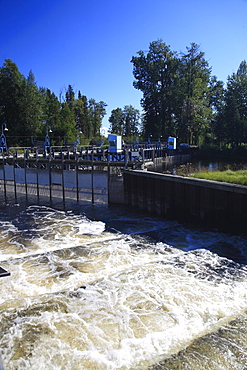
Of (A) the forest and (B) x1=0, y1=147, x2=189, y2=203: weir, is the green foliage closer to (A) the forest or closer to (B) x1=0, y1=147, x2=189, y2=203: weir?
(A) the forest

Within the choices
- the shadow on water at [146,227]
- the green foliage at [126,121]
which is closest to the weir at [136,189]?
the shadow on water at [146,227]

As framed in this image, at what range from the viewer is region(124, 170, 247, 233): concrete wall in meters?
13.3

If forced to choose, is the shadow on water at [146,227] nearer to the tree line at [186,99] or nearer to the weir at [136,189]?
the weir at [136,189]

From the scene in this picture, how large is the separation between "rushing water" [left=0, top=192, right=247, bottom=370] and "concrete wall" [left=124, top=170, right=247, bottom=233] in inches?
33.7

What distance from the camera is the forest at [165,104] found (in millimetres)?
50594

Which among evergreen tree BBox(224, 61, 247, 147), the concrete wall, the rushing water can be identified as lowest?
the rushing water

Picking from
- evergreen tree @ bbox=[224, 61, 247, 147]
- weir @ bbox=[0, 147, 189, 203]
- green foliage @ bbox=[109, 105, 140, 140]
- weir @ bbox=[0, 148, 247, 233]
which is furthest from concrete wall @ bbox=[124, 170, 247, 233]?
green foliage @ bbox=[109, 105, 140, 140]

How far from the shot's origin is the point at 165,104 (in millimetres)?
54562

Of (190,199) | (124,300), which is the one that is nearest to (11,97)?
(190,199)

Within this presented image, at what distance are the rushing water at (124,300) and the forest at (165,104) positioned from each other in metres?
35.8

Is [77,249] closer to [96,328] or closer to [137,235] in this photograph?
[137,235]

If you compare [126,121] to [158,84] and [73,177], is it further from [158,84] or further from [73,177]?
[73,177]

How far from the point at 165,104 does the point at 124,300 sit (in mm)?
50732

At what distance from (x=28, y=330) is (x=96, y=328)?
1618 millimetres
